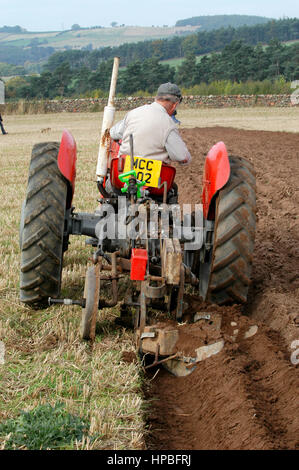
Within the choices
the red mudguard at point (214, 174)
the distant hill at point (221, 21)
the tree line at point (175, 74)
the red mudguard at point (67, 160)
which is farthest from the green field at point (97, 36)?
the red mudguard at point (214, 174)

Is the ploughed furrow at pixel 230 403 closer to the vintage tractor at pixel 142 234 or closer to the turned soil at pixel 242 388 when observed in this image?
the turned soil at pixel 242 388

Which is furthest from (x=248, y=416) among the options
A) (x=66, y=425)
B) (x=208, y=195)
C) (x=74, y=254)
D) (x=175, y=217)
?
(x=74, y=254)

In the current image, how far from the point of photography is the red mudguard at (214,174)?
181 inches

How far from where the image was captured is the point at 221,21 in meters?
170

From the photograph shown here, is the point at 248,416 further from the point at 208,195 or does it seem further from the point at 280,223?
the point at 280,223

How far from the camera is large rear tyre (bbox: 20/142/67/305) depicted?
4477 mm

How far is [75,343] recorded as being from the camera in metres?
4.09

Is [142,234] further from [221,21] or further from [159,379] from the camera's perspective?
[221,21]

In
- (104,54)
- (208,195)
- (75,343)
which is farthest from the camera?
(104,54)

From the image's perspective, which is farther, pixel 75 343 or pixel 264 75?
pixel 264 75

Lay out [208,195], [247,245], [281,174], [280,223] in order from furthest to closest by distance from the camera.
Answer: [281,174]
[280,223]
[208,195]
[247,245]

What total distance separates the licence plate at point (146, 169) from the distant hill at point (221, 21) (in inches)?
6575

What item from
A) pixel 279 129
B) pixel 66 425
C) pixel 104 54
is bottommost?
pixel 104 54
